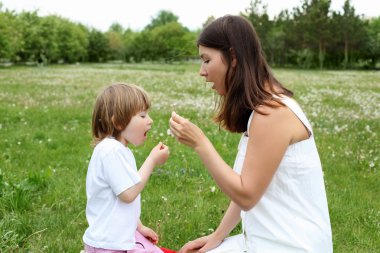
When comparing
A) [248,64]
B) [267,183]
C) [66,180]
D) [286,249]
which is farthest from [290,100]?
[66,180]

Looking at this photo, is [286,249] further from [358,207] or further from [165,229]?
[358,207]

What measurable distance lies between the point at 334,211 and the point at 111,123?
3.31 meters

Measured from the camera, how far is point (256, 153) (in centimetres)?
276

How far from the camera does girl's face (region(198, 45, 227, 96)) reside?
2965 millimetres

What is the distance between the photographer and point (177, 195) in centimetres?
591

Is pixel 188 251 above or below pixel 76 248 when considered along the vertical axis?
above

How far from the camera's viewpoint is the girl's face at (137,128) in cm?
336

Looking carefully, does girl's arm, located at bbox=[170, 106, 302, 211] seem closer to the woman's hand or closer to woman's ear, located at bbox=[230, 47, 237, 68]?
woman's ear, located at bbox=[230, 47, 237, 68]

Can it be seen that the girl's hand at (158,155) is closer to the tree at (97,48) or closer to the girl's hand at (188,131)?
the girl's hand at (188,131)

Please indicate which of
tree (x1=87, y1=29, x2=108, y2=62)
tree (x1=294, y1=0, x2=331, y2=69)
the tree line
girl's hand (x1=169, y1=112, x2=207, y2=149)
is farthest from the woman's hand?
tree (x1=87, y1=29, x2=108, y2=62)

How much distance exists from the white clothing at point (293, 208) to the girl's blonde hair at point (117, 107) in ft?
3.46

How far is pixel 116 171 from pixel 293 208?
47.2 inches

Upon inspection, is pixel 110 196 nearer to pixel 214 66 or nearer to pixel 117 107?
pixel 117 107

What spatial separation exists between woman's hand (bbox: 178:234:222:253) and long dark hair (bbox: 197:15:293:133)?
42.6 inches
